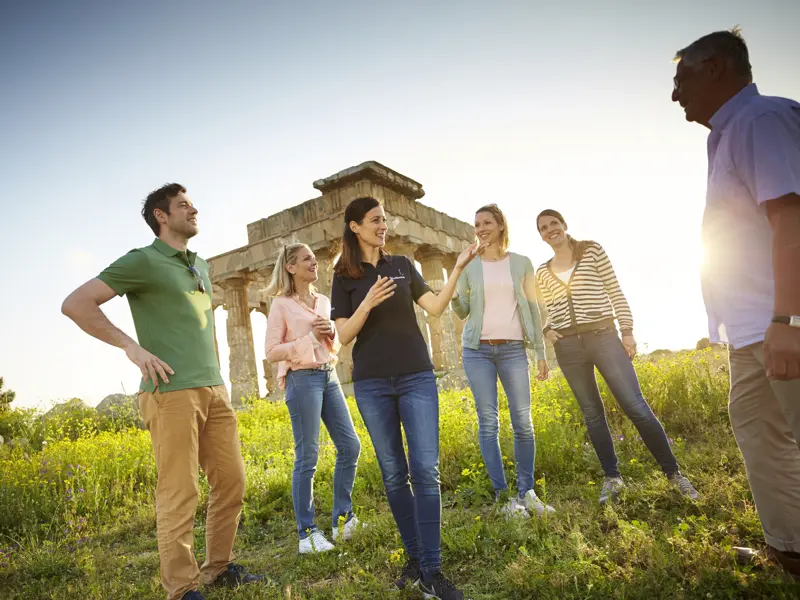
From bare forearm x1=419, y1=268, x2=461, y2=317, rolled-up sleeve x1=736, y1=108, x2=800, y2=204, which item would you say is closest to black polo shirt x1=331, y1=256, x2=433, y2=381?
bare forearm x1=419, y1=268, x2=461, y2=317

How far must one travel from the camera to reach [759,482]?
2.24 meters

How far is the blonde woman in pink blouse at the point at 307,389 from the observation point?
4.05m

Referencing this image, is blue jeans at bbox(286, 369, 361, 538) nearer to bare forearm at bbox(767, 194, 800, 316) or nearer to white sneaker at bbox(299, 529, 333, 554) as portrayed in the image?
white sneaker at bbox(299, 529, 333, 554)

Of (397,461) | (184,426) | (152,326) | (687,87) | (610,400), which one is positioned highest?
(687,87)

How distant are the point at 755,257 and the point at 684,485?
2.21 meters

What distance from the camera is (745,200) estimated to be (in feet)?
6.49

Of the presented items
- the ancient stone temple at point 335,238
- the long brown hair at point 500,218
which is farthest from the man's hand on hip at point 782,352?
the ancient stone temple at point 335,238

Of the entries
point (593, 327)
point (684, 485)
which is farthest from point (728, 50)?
point (684, 485)

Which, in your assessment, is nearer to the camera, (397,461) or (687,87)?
(687,87)

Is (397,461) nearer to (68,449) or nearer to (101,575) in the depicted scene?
(101,575)

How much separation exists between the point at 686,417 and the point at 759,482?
375 centimetres

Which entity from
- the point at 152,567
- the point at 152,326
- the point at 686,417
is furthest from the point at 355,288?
the point at 686,417

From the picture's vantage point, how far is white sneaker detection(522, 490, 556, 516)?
3.62 m

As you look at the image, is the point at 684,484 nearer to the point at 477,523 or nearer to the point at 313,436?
the point at 477,523
